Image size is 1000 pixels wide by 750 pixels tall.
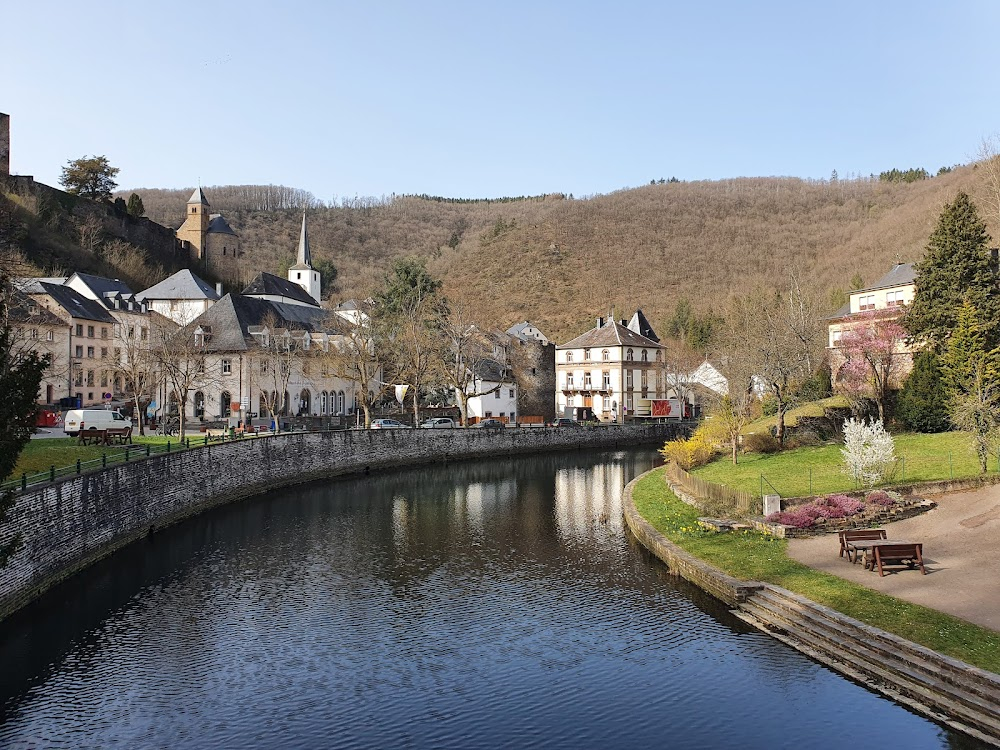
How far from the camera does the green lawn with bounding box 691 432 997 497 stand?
33375 millimetres

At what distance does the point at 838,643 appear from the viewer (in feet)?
58.4

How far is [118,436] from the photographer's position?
41.2 m

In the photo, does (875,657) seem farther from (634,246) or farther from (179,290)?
(634,246)

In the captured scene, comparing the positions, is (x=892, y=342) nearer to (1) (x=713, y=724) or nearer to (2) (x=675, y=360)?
(1) (x=713, y=724)

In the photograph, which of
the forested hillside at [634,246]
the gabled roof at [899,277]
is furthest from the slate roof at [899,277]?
the forested hillside at [634,246]

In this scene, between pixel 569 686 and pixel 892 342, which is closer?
pixel 569 686

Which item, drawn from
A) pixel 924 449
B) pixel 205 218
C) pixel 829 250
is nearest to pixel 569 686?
pixel 924 449

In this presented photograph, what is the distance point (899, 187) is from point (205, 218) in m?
146

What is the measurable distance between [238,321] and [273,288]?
102 ft

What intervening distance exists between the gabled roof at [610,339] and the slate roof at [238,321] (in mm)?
30844

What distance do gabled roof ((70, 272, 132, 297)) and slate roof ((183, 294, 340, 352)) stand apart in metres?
22.6

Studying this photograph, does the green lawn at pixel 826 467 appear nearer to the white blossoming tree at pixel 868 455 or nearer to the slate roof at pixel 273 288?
the white blossoming tree at pixel 868 455

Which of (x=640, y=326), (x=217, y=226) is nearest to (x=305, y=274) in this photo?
(x=217, y=226)

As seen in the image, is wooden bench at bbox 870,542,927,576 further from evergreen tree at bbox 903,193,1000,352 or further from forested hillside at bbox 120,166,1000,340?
forested hillside at bbox 120,166,1000,340
